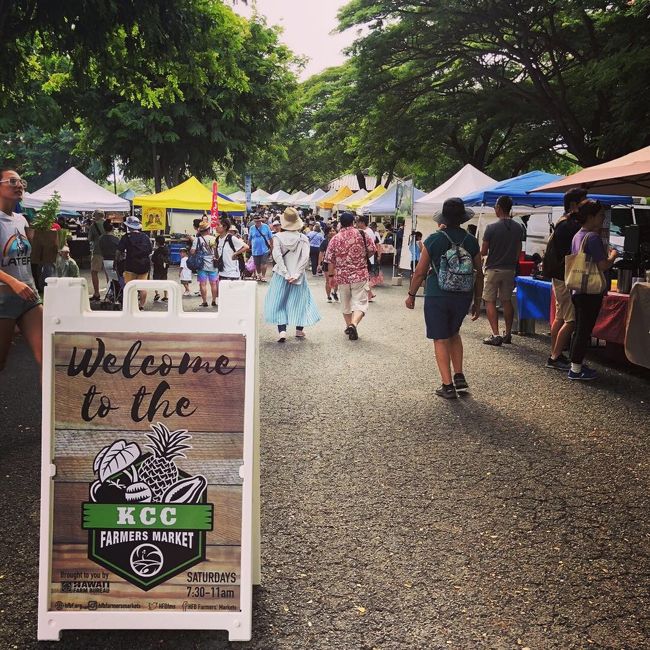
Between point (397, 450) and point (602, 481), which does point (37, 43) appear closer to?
point (397, 450)

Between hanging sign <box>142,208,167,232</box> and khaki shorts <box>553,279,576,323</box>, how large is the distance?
57.1ft

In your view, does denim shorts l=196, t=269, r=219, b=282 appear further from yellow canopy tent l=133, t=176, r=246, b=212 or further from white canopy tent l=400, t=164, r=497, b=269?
yellow canopy tent l=133, t=176, r=246, b=212

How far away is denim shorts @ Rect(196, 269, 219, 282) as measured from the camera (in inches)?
526

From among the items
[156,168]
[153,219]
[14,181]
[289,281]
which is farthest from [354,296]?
[156,168]

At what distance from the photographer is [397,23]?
67.4 feet

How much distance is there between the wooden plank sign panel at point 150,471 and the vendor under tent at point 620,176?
592 cm

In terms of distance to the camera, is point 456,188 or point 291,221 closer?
point 291,221

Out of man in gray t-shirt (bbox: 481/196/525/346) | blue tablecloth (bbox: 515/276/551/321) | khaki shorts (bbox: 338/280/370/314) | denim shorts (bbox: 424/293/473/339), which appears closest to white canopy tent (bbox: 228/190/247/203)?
khaki shorts (bbox: 338/280/370/314)

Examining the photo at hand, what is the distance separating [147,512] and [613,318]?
6.50 m

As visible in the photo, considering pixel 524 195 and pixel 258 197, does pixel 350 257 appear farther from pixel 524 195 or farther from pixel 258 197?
pixel 258 197

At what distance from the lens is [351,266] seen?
10.0 meters

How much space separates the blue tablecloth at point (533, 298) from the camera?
938cm

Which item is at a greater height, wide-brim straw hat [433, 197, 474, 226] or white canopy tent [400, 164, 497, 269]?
white canopy tent [400, 164, 497, 269]

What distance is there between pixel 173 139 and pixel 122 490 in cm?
2464
